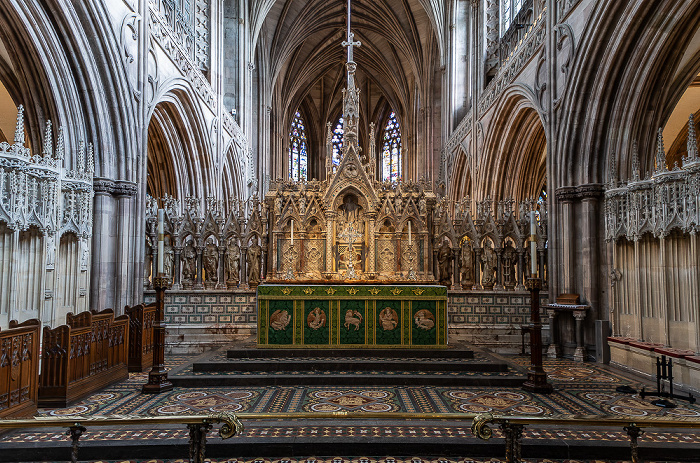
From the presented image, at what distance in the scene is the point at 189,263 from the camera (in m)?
11.4

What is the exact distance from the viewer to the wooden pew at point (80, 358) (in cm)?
631

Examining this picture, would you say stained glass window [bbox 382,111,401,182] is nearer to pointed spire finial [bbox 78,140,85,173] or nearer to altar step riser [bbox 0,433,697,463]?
pointed spire finial [bbox 78,140,85,173]

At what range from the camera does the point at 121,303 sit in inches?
406

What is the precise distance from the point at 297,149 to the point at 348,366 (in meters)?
34.8

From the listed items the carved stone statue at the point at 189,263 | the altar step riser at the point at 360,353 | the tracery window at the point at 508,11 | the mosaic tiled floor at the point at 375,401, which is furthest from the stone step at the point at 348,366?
the tracery window at the point at 508,11

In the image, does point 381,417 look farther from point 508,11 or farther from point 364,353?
point 508,11

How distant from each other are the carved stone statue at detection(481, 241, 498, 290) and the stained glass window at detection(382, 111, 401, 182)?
29996 mm

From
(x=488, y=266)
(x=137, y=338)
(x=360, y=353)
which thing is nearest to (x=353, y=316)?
(x=360, y=353)

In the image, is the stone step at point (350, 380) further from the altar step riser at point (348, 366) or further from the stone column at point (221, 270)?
the stone column at point (221, 270)

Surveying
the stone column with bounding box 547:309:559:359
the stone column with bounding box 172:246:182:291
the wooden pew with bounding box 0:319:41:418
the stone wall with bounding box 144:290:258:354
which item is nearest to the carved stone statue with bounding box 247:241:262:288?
the stone wall with bounding box 144:290:258:354

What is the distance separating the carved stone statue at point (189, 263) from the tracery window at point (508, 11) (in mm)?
12278

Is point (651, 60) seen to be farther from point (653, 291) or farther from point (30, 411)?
point (30, 411)

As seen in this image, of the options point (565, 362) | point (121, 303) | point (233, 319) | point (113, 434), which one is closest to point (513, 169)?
point (565, 362)

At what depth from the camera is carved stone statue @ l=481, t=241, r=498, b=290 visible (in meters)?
11.3
